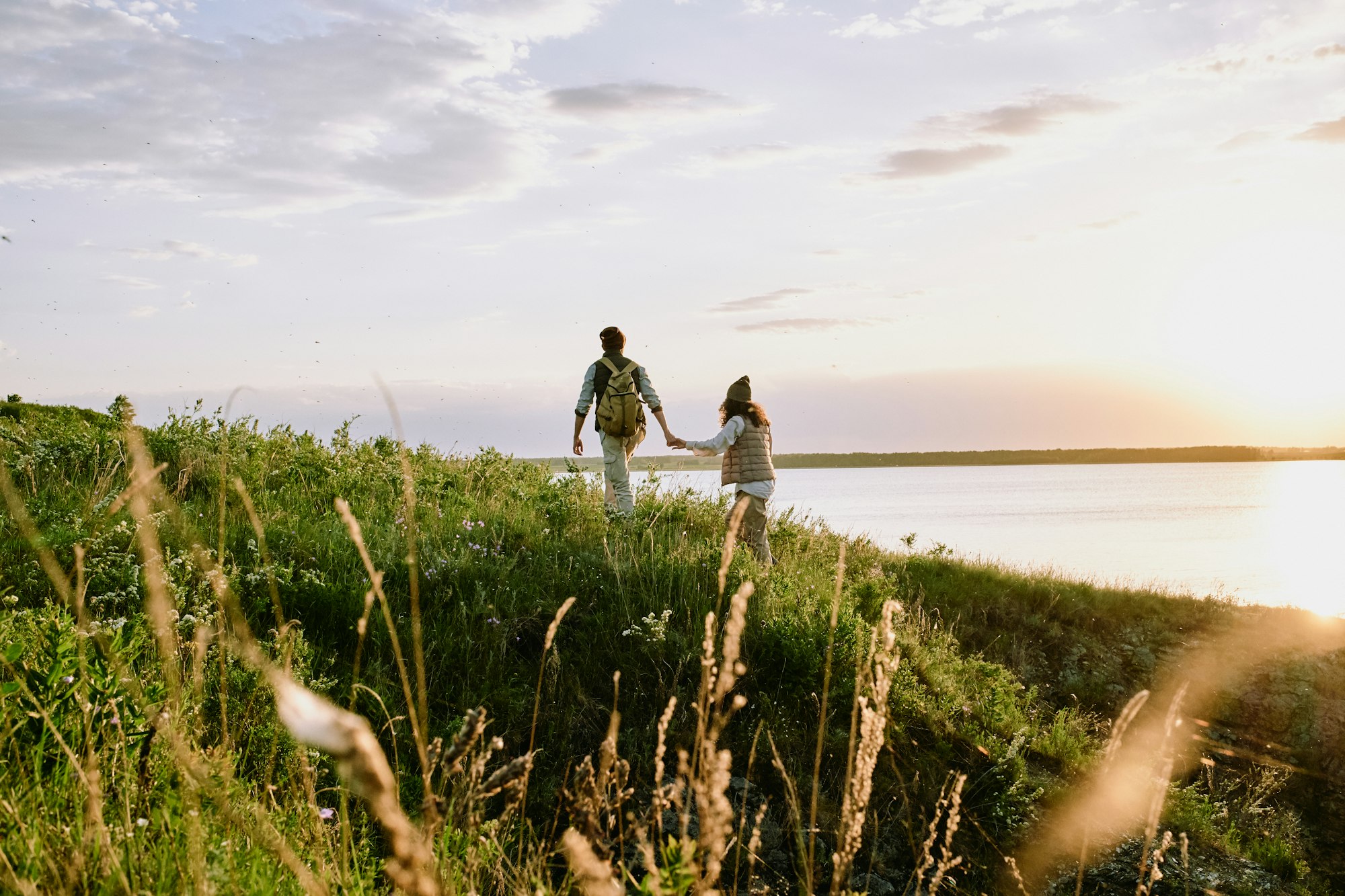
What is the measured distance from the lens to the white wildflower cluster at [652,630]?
23.4ft

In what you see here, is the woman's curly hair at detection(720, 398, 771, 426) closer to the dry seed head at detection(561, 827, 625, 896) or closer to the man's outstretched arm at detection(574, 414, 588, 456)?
the man's outstretched arm at detection(574, 414, 588, 456)

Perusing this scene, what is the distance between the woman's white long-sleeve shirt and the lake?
2021 mm

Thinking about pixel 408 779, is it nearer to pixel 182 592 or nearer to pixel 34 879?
pixel 182 592

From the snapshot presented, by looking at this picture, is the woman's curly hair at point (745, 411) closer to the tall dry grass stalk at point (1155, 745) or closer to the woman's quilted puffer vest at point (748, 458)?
the woman's quilted puffer vest at point (748, 458)

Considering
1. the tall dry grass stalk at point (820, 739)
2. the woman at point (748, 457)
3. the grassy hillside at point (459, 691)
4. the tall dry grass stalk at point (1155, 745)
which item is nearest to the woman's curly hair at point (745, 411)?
the woman at point (748, 457)

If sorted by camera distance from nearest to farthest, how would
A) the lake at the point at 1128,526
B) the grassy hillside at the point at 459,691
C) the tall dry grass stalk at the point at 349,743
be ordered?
the tall dry grass stalk at the point at 349,743 < the grassy hillside at the point at 459,691 < the lake at the point at 1128,526

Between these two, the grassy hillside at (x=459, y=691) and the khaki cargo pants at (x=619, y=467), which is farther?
the khaki cargo pants at (x=619, y=467)

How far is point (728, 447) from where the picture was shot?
10.5m

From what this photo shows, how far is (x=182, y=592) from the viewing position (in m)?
6.16

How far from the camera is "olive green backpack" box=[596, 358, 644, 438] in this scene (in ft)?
35.3

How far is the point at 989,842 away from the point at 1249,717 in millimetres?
8471

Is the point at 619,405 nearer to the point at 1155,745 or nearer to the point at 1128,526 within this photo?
the point at 1155,745

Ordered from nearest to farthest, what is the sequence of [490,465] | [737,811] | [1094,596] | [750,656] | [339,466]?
[737,811], [750,656], [339,466], [490,465], [1094,596]

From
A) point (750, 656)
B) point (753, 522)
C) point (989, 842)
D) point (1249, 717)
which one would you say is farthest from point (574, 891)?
point (1249, 717)
